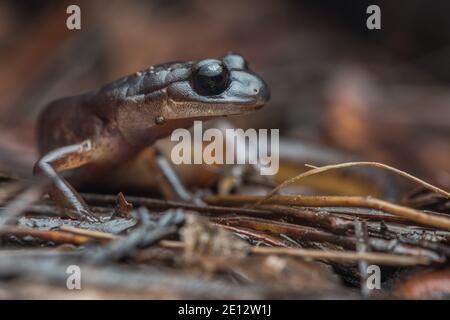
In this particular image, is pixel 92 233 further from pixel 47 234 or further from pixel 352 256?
pixel 352 256

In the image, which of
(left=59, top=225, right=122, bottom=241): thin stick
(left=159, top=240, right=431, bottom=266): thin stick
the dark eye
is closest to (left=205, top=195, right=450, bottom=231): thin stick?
(left=159, top=240, right=431, bottom=266): thin stick

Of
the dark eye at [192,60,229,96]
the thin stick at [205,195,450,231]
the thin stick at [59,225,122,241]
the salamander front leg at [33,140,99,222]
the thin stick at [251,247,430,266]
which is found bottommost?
the thin stick at [251,247,430,266]

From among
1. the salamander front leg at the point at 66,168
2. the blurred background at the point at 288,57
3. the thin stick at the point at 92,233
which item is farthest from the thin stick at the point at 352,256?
the blurred background at the point at 288,57

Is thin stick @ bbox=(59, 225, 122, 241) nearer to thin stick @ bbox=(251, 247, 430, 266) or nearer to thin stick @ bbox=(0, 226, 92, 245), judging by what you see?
thin stick @ bbox=(0, 226, 92, 245)

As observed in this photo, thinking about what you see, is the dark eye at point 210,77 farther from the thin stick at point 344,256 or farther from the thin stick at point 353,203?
the thin stick at point 344,256

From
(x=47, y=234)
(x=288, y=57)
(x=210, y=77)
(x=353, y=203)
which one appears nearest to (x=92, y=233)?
(x=47, y=234)
